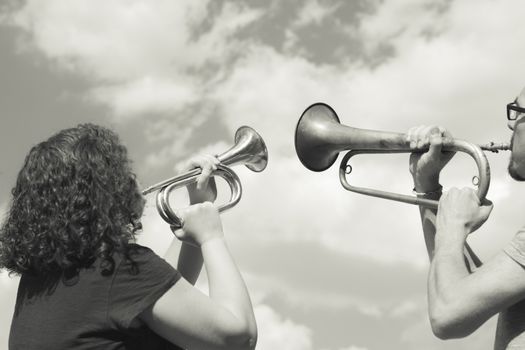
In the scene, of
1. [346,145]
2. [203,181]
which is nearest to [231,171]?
[203,181]

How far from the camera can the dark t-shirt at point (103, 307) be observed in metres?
2.45

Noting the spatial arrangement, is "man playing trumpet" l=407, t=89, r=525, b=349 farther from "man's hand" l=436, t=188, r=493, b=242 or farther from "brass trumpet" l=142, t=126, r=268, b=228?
"brass trumpet" l=142, t=126, r=268, b=228

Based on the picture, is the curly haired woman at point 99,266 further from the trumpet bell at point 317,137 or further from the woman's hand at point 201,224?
the trumpet bell at point 317,137

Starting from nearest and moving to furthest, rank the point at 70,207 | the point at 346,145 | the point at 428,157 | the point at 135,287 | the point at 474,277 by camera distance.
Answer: the point at 135,287
the point at 70,207
the point at 474,277
the point at 428,157
the point at 346,145

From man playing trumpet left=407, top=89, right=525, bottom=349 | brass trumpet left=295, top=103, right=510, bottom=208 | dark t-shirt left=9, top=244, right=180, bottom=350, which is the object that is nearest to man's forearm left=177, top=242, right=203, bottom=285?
dark t-shirt left=9, top=244, right=180, bottom=350

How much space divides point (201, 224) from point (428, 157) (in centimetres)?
171

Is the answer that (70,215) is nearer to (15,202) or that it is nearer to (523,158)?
(15,202)

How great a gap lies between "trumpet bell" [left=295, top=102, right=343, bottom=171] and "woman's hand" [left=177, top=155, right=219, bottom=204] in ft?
4.21

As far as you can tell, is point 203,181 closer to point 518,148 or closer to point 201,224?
point 201,224

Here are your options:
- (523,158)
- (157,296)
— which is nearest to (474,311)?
(523,158)

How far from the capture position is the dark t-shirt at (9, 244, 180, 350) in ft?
8.04

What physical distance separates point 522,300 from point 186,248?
1679 millimetres

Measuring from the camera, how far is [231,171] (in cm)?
411

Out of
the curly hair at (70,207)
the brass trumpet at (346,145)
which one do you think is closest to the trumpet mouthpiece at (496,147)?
the brass trumpet at (346,145)
